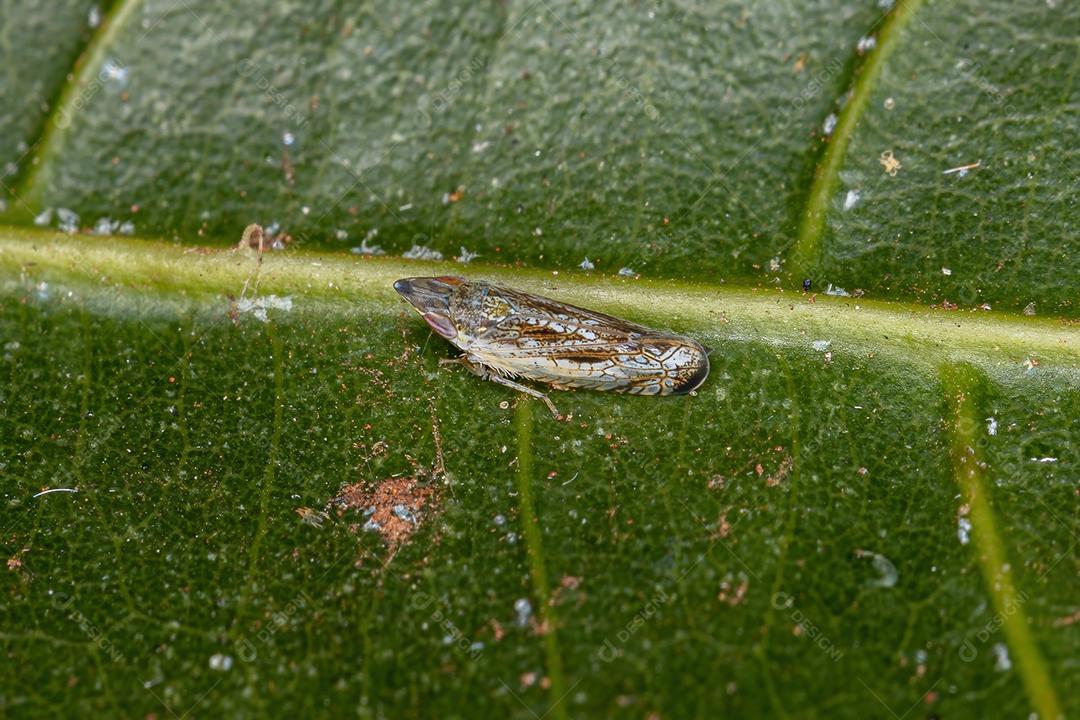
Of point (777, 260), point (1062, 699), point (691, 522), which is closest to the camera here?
point (1062, 699)

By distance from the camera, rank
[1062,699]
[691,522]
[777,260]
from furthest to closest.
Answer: [777,260], [691,522], [1062,699]

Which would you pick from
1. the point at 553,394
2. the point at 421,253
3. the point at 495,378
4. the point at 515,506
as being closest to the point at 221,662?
the point at 515,506

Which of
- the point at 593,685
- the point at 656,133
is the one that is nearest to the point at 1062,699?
the point at 593,685

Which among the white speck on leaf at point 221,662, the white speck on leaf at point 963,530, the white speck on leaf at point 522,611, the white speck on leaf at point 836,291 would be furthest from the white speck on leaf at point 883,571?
the white speck on leaf at point 221,662

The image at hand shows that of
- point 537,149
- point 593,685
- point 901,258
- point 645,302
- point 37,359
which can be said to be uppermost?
point 537,149

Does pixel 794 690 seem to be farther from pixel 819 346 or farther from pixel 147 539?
pixel 147 539

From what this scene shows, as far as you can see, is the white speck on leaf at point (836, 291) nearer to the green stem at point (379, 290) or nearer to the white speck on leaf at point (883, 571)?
the green stem at point (379, 290)

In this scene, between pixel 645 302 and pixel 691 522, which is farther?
pixel 645 302
